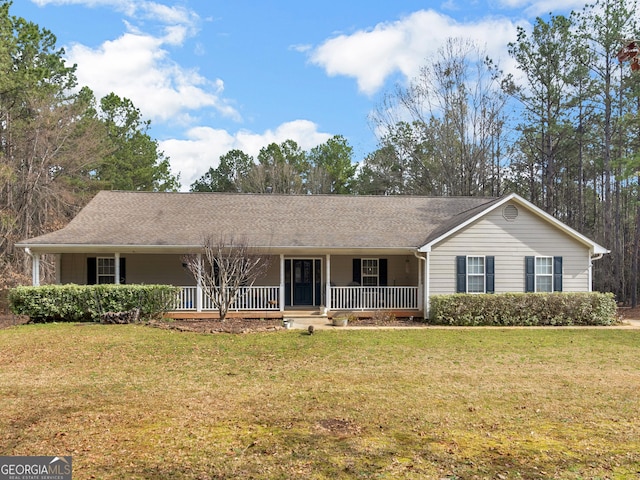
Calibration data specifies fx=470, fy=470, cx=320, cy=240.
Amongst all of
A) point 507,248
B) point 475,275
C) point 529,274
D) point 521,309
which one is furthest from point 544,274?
point 475,275

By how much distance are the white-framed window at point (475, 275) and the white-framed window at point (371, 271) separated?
3739 millimetres

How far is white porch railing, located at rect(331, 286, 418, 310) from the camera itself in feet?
54.2

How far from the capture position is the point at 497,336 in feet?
42.2

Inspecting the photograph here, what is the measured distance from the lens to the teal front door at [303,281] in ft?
59.6

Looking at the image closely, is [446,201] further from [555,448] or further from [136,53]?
[555,448]

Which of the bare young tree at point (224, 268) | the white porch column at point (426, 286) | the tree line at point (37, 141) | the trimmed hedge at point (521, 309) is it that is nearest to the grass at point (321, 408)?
the bare young tree at point (224, 268)

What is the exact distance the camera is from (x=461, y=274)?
15.8 metres

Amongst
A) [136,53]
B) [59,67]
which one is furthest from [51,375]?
[59,67]

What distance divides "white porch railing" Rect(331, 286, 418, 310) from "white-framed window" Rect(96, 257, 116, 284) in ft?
27.4

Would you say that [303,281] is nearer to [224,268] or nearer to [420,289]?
[224,268]

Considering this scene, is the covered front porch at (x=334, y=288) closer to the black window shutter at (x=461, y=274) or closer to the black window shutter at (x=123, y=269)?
the black window shutter at (x=461, y=274)

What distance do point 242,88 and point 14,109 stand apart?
14848mm

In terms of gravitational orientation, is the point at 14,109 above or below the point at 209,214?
above

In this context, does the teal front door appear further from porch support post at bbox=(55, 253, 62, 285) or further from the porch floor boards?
porch support post at bbox=(55, 253, 62, 285)
